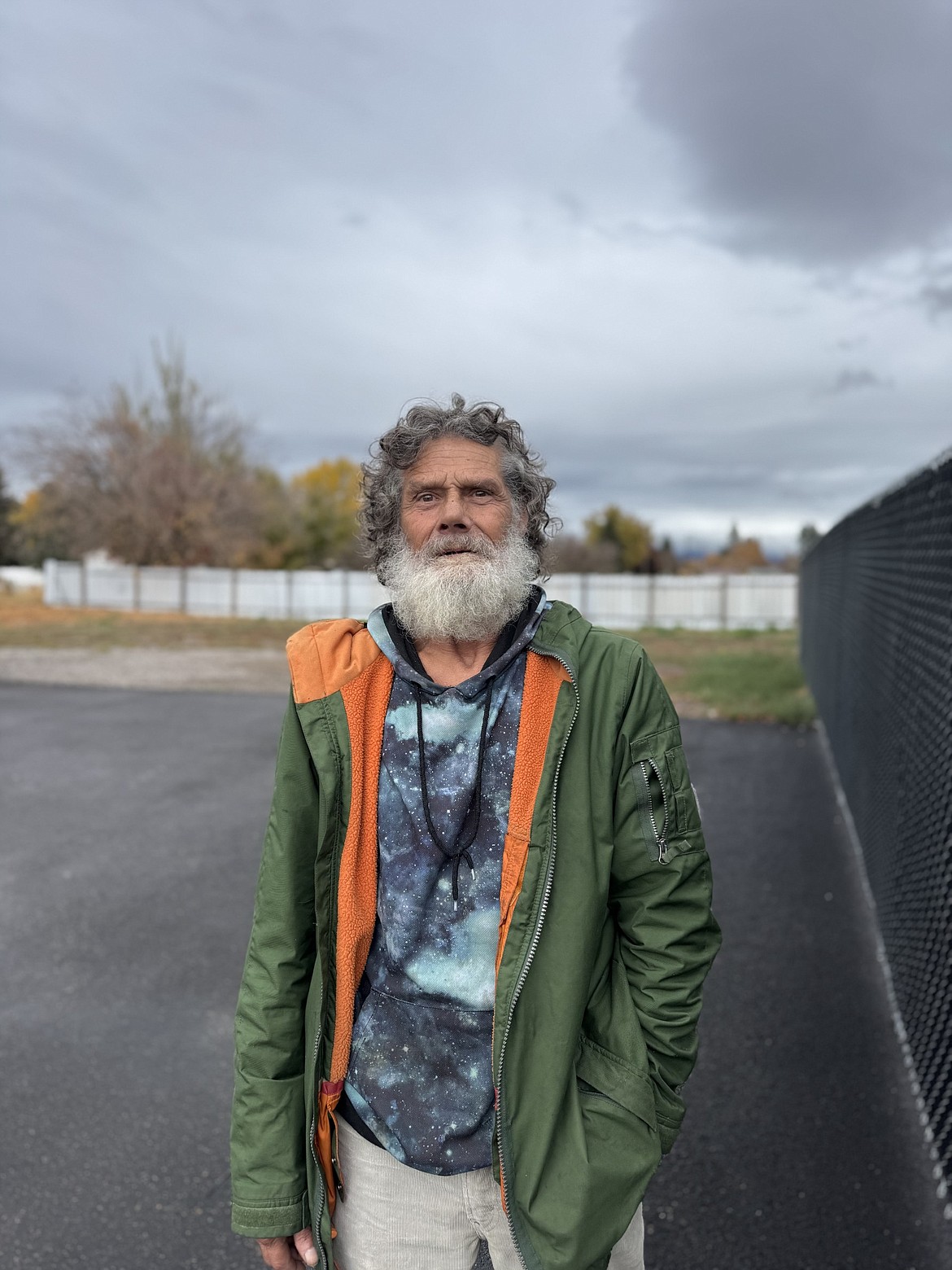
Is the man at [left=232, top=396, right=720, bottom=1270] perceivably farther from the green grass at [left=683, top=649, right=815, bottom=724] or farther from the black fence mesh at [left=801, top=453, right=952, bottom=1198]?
the green grass at [left=683, top=649, right=815, bottom=724]

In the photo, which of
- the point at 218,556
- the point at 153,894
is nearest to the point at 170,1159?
the point at 153,894

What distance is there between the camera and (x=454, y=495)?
5.94 feet

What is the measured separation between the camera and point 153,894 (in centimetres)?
520

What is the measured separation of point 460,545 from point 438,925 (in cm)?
71

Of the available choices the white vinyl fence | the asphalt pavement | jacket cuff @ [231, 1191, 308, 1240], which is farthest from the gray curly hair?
the white vinyl fence

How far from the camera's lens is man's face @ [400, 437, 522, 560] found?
1.80 m

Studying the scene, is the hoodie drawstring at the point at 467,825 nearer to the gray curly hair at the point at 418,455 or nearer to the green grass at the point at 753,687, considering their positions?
the gray curly hair at the point at 418,455

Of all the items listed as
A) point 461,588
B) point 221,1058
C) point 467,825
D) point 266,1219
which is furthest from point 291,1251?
point 221,1058

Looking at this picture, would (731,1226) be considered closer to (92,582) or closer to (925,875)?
(925,875)

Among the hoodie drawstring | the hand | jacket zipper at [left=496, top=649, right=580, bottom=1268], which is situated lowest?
the hand

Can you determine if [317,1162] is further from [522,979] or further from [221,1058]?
[221,1058]

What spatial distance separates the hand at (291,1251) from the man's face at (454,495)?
133 cm

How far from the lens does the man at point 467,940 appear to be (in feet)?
5.30

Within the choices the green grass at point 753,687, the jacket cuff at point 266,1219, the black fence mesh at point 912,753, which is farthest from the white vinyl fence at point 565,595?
the jacket cuff at point 266,1219
